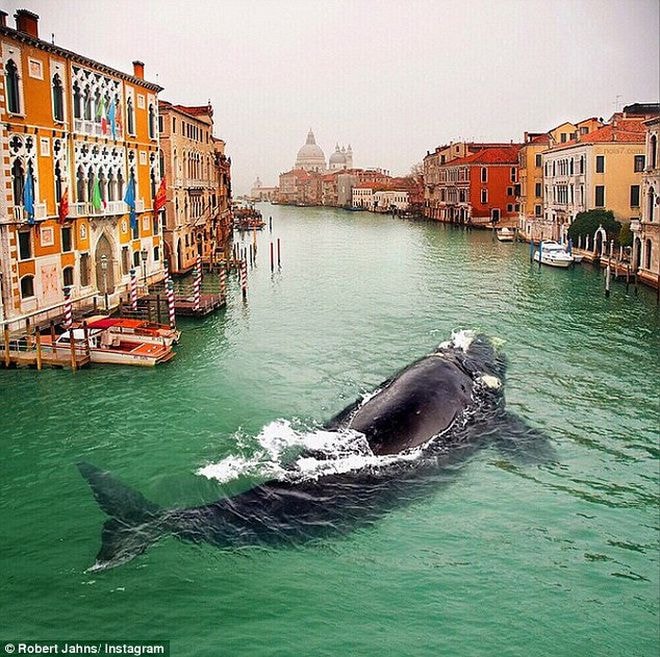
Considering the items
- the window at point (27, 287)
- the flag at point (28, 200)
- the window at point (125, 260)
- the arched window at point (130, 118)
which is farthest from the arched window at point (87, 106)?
the window at point (27, 287)

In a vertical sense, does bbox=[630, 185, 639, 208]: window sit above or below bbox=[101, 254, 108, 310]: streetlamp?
above

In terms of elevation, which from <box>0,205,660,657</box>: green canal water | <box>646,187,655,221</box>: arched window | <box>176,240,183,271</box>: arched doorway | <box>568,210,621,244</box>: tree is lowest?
<box>0,205,660,657</box>: green canal water

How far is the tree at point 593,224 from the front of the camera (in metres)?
34.1

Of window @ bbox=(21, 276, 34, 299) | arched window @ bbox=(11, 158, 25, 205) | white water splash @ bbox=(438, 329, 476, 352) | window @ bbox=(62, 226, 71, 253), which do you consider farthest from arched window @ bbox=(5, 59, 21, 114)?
white water splash @ bbox=(438, 329, 476, 352)

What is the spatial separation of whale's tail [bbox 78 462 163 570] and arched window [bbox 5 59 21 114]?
37.3ft

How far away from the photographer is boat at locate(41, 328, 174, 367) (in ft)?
53.0

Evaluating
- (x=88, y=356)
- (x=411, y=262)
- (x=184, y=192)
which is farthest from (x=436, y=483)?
(x=411, y=262)

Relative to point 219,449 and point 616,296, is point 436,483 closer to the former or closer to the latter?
point 219,449

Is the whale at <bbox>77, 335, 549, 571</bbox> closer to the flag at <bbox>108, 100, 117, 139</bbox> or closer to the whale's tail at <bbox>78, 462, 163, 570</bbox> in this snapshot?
the whale's tail at <bbox>78, 462, 163, 570</bbox>

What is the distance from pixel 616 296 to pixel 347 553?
63.8ft

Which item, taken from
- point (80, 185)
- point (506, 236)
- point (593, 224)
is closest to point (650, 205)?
point (593, 224)

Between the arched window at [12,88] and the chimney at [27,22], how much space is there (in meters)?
1.31

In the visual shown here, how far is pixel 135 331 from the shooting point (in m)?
17.4

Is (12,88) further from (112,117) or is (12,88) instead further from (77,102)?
(112,117)
